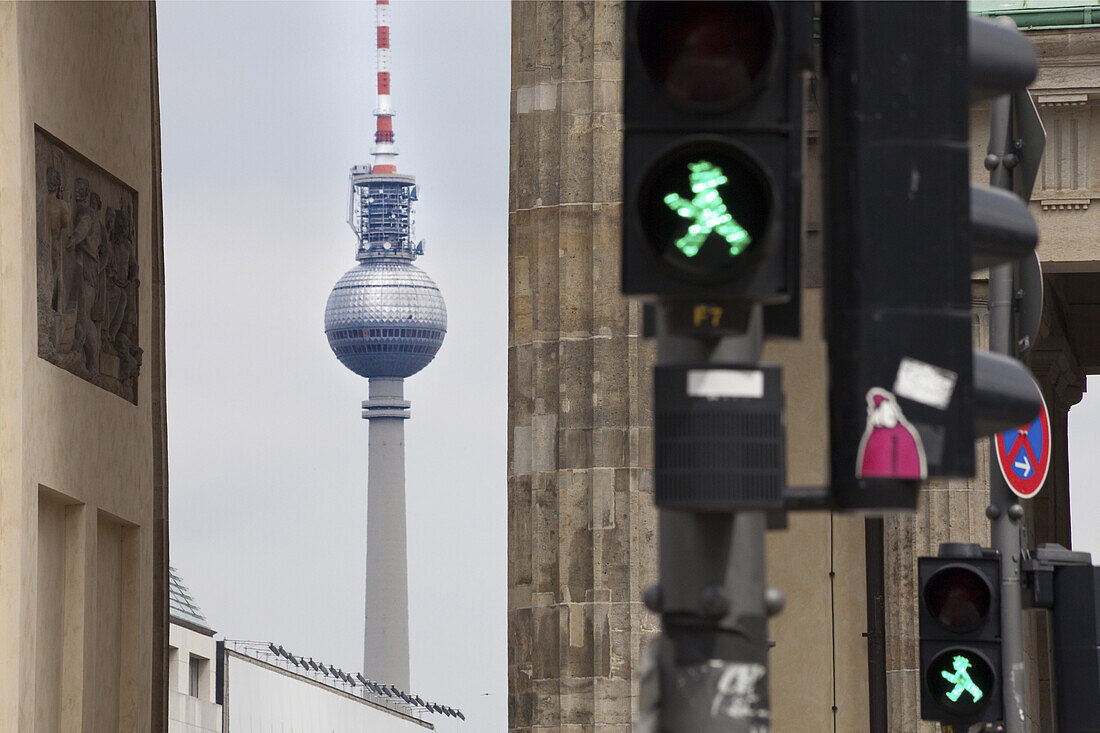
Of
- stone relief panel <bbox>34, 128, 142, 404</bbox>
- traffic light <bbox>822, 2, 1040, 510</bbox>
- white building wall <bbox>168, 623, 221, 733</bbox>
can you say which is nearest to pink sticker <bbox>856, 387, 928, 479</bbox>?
traffic light <bbox>822, 2, 1040, 510</bbox>

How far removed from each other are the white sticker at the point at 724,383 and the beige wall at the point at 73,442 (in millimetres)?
22577

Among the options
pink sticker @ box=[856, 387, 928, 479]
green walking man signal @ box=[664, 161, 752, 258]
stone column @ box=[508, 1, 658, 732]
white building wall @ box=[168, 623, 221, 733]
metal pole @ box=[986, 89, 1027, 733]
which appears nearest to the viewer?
green walking man signal @ box=[664, 161, 752, 258]

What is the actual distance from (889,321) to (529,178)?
19956mm

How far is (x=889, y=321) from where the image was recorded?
17.4 ft

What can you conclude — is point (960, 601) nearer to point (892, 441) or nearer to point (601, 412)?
point (892, 441)

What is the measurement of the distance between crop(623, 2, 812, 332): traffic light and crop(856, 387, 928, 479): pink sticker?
1.24 ft

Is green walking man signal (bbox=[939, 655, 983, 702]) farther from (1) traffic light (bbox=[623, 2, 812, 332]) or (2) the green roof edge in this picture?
(2) the green roof edge

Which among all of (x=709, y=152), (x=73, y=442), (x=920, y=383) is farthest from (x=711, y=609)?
(x=73, y=442)

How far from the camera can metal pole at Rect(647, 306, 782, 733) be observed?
516 centimetres

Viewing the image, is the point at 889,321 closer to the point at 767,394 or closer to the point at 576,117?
the point at 767,394

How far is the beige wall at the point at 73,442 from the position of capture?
1054 inches

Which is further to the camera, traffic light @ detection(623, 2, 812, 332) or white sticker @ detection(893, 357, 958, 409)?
white sticker @ detection(893, 357, 958, 409)

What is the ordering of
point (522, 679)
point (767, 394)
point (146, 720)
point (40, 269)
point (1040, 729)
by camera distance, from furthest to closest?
point (146, 720)
point (1040, 729)
point (40, 269)
point (522, 679)
point (767, 394)

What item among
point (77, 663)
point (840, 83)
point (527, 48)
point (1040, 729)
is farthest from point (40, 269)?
point (840, 83)
